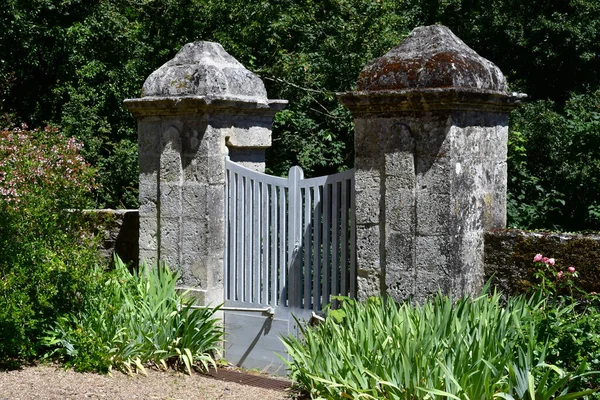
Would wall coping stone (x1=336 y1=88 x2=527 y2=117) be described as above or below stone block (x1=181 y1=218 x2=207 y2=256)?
above

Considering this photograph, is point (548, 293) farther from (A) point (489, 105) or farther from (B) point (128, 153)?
(B) point (128, 153)

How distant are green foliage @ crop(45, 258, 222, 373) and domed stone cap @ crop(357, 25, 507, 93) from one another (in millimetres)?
2263

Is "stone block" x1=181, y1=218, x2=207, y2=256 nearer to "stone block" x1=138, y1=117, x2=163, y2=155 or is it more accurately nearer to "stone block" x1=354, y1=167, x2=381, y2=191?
"stone block" x1=138, y1=117, x2=163, y2=155

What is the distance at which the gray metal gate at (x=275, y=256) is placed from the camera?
6.10 m

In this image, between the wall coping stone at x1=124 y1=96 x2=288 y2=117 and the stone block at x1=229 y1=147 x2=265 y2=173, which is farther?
the stone block at x1=229 y1=147 x2=265 y2=173

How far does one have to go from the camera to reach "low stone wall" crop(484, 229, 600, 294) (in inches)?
202

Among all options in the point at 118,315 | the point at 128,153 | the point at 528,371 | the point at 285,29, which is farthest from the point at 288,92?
the point at 528,371

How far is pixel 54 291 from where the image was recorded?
6055mm

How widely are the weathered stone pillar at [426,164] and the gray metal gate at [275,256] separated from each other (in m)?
0.32

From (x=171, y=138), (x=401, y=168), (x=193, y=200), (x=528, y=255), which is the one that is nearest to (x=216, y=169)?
(x=193, y=200)

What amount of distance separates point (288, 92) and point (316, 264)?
512cm

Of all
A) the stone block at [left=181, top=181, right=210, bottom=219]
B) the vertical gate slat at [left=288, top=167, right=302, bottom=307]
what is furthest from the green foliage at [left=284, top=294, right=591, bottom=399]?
the stone block at [left=181, top=181, right=210, bottom=219]

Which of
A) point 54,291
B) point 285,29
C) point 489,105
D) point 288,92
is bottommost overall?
point 54,291

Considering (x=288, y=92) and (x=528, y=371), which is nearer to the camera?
(x=528, y=371)
